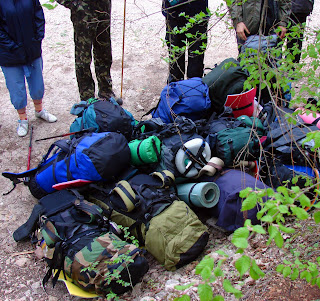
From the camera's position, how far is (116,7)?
8914 mm

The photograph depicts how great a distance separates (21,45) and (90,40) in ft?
3.20

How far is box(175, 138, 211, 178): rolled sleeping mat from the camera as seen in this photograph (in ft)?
11.5

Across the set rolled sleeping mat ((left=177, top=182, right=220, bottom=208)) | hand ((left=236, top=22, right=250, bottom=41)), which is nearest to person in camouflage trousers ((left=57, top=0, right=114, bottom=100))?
hand ((left=236, top=22, right=250, bottom=41))

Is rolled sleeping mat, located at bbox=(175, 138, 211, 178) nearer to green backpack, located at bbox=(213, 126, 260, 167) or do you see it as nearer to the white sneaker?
green backpack, located at bbox=(213, 126, 260, 167)

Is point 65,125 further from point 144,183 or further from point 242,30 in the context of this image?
point 242,30

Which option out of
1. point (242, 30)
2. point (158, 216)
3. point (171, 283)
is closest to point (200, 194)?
point (158, 216)

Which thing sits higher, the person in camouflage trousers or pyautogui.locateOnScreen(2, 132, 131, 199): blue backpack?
the person in camouflage trousers

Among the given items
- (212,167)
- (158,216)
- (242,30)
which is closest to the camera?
(158,216)

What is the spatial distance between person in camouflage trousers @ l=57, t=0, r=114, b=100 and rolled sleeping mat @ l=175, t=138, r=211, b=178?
6.24 feet

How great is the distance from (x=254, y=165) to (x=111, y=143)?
1644 millimetres

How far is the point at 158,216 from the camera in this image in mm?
3053

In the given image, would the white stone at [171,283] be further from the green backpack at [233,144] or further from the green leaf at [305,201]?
the green leaf at [305,201]

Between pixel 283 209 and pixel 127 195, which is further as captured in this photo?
pixel 127 195

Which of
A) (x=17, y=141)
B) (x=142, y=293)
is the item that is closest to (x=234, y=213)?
(x=142, y=293)
